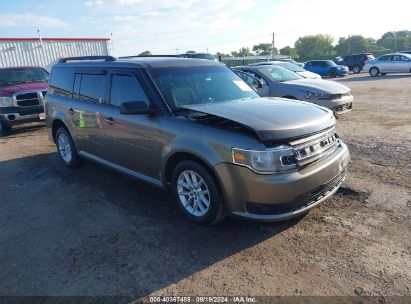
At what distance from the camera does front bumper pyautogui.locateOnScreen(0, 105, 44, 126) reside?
32.4 feet

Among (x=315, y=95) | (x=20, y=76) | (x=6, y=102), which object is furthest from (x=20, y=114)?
(x=315, y=95)

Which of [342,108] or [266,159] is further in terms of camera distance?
[342,108]

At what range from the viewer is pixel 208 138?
3.67 metres

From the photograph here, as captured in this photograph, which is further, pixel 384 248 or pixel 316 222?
pixel 316 222

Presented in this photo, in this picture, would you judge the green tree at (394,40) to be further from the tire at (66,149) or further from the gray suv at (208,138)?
the gray suv at (208,138)

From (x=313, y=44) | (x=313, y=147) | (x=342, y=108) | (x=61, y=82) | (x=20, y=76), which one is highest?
(x=313, y=44)

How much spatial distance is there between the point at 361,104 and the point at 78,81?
9942mm

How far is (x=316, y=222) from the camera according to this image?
13.2ft

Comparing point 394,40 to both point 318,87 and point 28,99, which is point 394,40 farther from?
point 28,99

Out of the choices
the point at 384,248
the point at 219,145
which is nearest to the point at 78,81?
the point at 219,145

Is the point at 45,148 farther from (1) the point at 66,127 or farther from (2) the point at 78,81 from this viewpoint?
(2) the point at 78,81

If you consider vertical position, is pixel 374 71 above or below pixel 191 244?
above

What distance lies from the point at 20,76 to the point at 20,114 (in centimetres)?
196

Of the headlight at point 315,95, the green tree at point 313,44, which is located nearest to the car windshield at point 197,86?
the headlight at point 315,95
